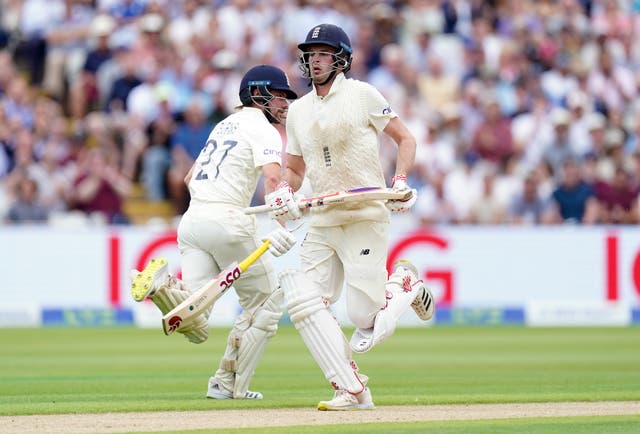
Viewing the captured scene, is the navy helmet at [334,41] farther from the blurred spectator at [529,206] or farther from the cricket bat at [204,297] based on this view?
the blurred spectator at [529,206]

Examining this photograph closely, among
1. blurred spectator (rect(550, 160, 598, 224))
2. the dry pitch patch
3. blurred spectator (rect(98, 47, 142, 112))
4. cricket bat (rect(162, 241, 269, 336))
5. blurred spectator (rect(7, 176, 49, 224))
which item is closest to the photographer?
the dry pitch patch

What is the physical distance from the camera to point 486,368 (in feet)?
37.8

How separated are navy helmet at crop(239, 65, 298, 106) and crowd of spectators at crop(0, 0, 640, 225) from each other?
827cm

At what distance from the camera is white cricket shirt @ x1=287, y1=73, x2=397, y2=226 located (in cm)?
809

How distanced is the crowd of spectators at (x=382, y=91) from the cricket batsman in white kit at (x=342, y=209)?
9.26m

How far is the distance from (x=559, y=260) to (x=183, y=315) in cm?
933

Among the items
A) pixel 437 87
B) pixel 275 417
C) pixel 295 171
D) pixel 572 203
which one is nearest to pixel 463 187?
pixel 572 203

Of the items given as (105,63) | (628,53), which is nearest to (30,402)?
(105,63)

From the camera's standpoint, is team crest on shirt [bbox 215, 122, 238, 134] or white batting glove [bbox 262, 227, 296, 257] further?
team crest on shirt [bbox 215, 122, 238, 134]

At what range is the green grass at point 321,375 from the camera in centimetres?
866

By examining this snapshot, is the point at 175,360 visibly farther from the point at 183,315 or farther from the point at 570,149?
the point at 570,149

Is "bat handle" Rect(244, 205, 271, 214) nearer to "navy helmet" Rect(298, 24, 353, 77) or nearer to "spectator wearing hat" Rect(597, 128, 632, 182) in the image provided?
"navy helmet" Rect(298, 24, 353, 77)

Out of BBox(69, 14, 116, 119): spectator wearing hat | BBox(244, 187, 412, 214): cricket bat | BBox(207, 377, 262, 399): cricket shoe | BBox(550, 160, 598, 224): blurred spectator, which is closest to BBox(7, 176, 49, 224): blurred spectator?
BBox(69, 14, 116, 119): spectator wearing hat

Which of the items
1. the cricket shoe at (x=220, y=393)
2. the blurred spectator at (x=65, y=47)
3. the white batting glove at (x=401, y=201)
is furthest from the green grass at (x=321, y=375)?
the blurred spectator at (x=65, y=47)
